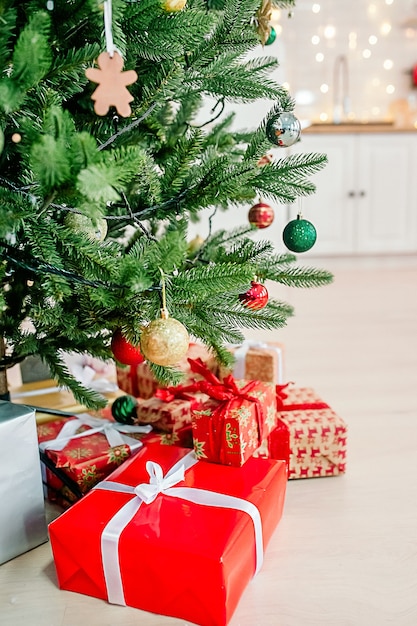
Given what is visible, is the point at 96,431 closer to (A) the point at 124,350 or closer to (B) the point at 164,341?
(A) the point at 124,350

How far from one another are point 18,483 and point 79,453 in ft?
0.43

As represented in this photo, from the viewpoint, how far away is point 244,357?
108 cm

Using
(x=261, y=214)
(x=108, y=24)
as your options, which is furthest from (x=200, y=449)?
(x=108, y=24)

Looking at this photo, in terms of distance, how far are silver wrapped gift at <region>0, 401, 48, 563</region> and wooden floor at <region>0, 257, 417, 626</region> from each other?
3 centimetres

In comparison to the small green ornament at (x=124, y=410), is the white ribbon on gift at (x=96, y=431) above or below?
below

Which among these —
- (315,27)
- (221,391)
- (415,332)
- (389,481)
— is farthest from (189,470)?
(315,27)

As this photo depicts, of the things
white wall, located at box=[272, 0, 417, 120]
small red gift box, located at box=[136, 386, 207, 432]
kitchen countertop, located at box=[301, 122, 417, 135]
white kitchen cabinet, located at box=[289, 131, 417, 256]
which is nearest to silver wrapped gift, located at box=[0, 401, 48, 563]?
small red gift box, located at box=[136, 386, 207, 432]

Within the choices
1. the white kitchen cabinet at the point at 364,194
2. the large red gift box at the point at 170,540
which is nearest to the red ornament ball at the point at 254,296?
the large red gift box at the point at 170,540

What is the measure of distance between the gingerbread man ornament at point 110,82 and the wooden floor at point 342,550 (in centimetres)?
53

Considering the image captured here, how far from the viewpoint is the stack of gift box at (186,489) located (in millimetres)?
565

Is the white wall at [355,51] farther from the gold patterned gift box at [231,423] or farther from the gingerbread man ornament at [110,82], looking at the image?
the gingerbread man ornament at [110,82]

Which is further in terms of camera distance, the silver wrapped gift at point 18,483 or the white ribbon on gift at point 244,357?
the white ribbon on gift at point 244,357

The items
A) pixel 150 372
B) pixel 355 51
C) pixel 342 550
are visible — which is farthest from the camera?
pixel 355 51

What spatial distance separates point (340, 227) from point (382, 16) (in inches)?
55.2
